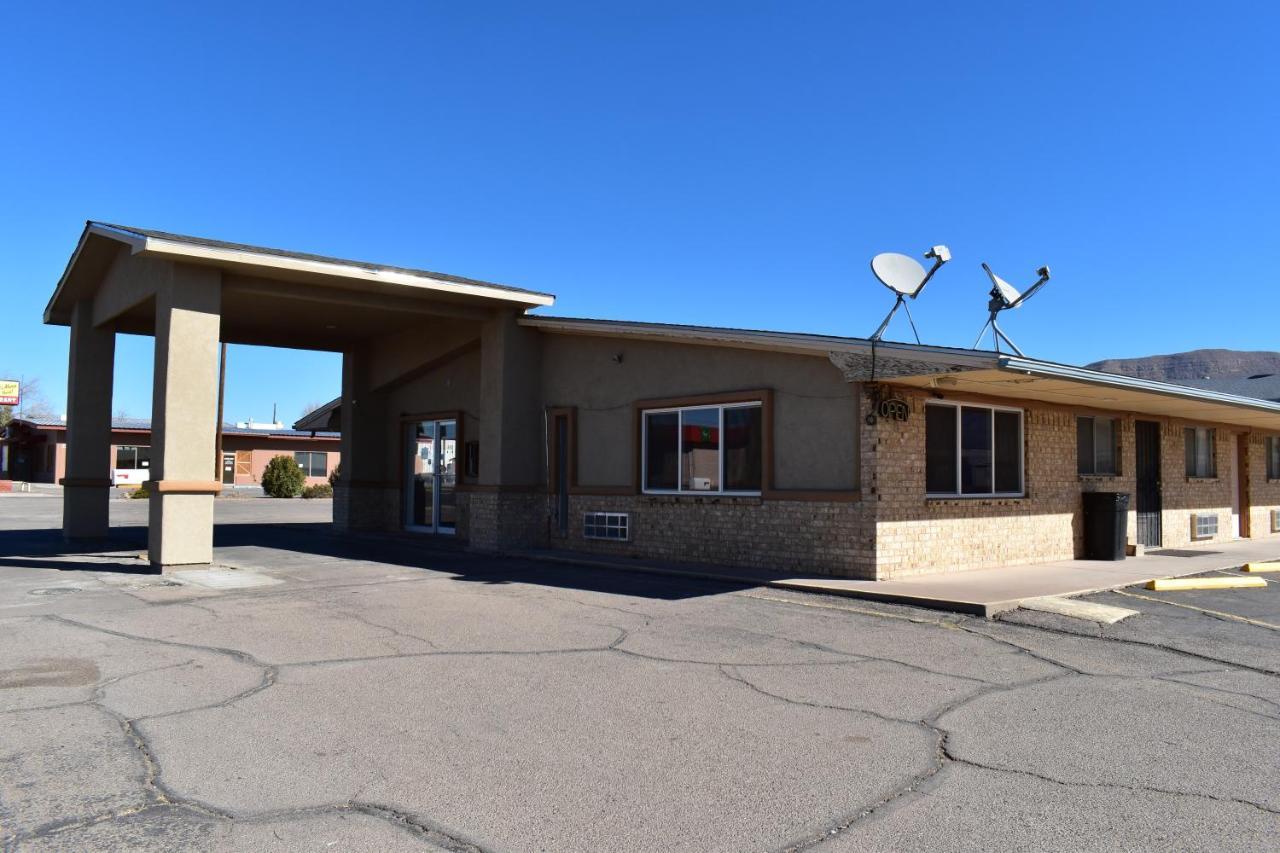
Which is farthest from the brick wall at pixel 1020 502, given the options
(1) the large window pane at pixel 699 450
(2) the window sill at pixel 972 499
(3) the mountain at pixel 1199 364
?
(3) the mountain at pixel 1199 364

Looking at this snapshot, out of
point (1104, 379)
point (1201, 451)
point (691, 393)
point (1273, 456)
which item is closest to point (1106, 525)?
point (1104, 379)

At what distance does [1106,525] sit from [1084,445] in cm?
140

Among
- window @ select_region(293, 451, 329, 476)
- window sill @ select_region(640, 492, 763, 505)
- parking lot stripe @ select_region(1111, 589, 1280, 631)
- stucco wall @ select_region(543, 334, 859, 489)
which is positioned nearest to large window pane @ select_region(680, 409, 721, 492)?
window sill @ select_region(640, 492, 763, 505)

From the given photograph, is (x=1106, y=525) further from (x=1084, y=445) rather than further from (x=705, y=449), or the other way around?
(x=705, y=449)

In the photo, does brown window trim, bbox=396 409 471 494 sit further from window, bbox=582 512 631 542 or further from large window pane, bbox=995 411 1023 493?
large window pane, bbox=995 411 1023 493

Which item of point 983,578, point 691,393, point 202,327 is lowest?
point 983,578

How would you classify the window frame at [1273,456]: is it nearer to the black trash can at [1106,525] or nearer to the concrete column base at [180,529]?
the black trash can at [1106,525]

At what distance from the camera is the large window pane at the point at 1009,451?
14117 mm

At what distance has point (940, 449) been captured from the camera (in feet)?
43.3

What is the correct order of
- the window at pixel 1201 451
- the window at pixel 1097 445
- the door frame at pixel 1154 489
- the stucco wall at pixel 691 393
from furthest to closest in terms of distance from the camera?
the window at pixel 1201 451 < the door frame at pixel 1154 489 < the window at pixel 1097 445 < the stucco wall at pixel 691 393

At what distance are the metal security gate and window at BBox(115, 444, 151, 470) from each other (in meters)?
50.6

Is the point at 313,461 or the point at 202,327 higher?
the point at 202,327

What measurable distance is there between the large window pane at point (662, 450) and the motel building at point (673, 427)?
36mm

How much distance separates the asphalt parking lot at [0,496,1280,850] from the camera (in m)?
4.26
